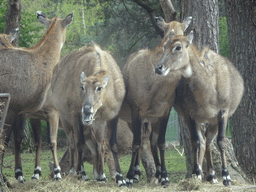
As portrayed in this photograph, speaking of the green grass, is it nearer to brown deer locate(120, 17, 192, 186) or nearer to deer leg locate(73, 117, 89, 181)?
deer leg locate(73, 117, 89, 181)

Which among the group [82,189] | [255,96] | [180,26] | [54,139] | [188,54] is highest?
[180,26]

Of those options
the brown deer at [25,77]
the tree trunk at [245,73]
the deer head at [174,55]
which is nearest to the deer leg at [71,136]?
the brown deer at [25,77]

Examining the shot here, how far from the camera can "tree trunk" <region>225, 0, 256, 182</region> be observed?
915cm

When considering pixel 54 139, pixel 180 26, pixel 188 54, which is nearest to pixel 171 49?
pixel 188 54

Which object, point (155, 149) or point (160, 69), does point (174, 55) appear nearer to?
point (160, 69)

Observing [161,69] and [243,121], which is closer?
[161,69]

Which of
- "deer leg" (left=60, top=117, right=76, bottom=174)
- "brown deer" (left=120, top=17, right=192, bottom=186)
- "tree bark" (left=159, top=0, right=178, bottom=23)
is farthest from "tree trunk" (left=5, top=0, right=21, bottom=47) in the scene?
"brown deer" (left=120, top=17, right=192, bottom=186)

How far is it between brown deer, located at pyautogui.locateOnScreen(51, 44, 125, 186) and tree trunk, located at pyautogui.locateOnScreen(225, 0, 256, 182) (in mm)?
2915

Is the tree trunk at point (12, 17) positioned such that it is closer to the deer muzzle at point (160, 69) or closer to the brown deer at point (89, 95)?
the brown deer at point (89, 95)

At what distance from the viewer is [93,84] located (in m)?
7.22

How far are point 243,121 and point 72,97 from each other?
3819mm

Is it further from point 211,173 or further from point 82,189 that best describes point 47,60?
point 211,173

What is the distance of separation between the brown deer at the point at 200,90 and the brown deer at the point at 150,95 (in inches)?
9.5

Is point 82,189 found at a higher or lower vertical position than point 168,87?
lower
